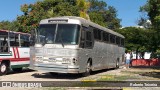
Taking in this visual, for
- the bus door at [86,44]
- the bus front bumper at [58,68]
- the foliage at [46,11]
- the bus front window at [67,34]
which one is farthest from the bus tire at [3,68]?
the foliage at [46,11]

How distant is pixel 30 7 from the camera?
43344 mm

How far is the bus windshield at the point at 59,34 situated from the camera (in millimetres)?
19562

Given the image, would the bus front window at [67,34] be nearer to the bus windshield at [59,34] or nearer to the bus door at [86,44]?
the bus windshield at [59,34]

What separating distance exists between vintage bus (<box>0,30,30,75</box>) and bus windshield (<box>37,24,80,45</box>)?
118 inches

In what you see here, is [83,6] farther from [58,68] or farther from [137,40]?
[58,68]

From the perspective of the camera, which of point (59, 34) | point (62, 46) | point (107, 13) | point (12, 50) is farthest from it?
point (107, 13)

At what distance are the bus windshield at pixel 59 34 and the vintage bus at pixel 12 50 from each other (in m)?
2.99

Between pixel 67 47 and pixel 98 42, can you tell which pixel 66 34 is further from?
pixel 98 42

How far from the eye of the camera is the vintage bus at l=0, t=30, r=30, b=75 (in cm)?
2227

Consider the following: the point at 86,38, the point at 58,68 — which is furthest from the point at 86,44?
the point at 58,68

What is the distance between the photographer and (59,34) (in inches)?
778

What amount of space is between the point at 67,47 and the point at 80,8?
77.0ft

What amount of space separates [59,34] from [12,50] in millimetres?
4700

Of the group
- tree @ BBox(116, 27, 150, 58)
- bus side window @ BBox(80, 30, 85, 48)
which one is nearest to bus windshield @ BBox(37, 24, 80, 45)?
bus side window @ BBox(80, 30, 85, 48)
